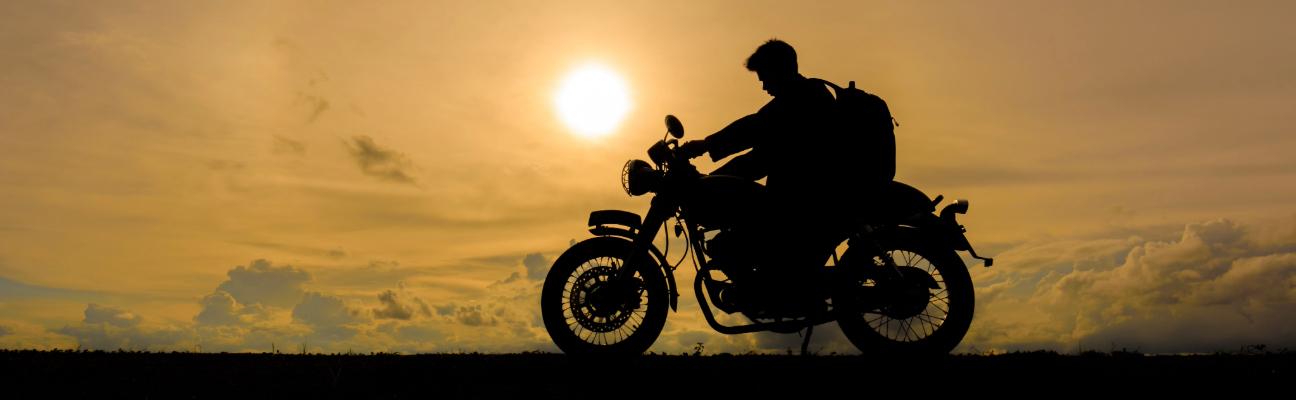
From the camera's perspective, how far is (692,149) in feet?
17.4

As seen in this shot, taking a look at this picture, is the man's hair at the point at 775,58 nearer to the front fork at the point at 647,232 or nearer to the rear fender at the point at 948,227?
the front fork at the point at 647,232

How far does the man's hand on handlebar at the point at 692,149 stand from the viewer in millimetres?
5285

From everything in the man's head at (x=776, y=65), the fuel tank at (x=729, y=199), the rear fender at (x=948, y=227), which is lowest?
the rear fender at (x=948, y=227)

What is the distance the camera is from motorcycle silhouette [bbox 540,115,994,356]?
5094 mm

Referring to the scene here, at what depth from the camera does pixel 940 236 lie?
16.3ft

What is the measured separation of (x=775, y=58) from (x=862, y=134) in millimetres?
823

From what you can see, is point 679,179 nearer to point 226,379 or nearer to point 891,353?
point 891,353

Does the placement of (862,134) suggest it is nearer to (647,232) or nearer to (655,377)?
(647,232)

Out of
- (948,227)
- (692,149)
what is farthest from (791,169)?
(948,227)

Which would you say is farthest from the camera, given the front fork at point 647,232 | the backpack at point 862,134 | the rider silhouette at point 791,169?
the front fork at point 647,232

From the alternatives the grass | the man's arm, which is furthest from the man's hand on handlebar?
the grass

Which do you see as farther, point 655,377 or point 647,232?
point 647,232

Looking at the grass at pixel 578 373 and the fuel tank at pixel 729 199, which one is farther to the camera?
the fuel tank at pixel 729 199

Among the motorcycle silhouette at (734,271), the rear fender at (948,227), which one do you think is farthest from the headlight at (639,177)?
the rear fender at (948,227)
